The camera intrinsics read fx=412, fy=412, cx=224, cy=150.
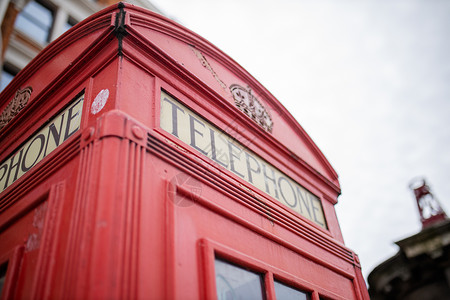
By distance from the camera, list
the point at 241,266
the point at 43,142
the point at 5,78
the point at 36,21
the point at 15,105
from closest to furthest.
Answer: the point at 241,266 → the point at 43,142 → the point at 15,105 → the point at 5,78 → the point at 36,21

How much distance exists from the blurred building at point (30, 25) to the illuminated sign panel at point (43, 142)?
24.0 ft

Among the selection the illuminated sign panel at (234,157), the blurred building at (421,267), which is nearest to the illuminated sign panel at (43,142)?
the illuminated sign panel at (234,157)

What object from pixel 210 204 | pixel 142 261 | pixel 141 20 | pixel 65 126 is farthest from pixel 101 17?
pixel 142 261

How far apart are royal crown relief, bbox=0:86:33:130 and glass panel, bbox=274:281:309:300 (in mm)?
2825

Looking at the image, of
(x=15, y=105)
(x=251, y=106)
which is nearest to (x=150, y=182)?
(x=251, y=106)

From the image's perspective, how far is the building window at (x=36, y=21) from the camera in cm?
1137

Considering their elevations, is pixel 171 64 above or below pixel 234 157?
above

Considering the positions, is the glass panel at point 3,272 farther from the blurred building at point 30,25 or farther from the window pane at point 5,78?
the window pane at point 5,78

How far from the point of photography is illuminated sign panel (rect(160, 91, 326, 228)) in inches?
126

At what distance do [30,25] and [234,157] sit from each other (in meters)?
10.3

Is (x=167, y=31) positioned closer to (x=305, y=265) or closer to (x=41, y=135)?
(x=41, y=135)

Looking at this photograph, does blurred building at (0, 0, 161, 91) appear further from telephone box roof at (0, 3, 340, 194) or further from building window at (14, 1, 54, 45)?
telephone box roof at (0, 3, 340, 194)

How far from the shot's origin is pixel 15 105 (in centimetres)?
407

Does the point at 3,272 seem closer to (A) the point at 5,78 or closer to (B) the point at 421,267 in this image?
(B) the point at 421,267
